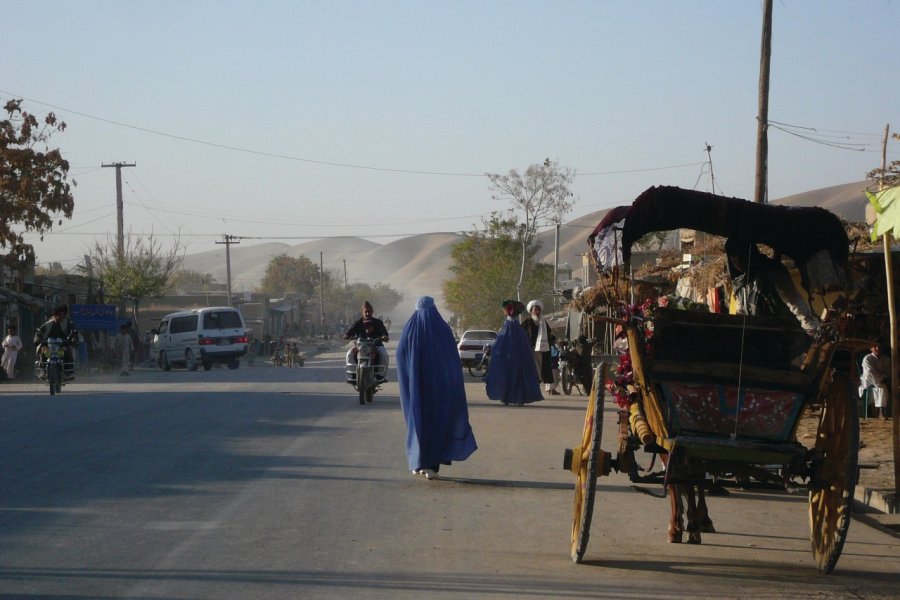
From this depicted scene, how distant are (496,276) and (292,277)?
85.4 m

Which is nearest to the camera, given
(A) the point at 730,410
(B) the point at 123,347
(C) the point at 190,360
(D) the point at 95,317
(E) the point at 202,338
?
(A) the point at 730,410

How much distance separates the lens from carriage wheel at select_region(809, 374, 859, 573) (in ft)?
21.9

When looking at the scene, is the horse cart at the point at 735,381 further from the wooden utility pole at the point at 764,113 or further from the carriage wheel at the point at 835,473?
the wooden utility pole at the point at 764,113

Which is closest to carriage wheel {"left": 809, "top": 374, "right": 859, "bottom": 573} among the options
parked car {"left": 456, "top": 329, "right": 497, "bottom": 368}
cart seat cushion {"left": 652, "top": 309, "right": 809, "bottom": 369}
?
cart seat cushion {"left": 652, "top": 309, "right": 809, "bottom": 369}

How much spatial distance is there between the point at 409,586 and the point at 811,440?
9.33m

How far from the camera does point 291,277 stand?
154500 mm

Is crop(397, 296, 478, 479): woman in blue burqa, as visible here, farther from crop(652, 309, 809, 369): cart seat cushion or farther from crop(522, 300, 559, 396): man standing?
crop(522, 300, 559, 396): man standing

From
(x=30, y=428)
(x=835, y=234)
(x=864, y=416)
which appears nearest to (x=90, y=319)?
(x=30, y=428)

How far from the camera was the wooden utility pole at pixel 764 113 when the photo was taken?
22.4 m

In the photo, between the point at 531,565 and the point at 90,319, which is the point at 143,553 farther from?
the point at 90,319

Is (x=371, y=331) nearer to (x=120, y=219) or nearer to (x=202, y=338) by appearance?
(x=202, y=338)

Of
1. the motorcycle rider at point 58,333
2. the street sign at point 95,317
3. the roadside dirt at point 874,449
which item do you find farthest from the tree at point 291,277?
the roadside dirt at point 874,449

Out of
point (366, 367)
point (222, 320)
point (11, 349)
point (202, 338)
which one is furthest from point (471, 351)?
point (366, 367)

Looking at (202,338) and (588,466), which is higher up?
(202,338)
